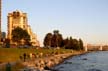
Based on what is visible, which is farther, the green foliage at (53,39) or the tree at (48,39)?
the tree at (48,39)

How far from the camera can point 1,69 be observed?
3177 cm

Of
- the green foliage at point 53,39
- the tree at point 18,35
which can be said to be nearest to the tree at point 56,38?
the green foliage at point 53,39

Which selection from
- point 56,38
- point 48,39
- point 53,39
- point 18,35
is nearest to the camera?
point 18,35

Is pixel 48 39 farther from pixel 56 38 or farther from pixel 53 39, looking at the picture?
pixel 56 38

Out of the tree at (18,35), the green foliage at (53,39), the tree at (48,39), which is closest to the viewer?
the tree at (18,35)

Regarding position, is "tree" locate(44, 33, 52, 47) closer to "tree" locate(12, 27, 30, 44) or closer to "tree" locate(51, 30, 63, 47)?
"tree" locate(51, 30, 63, 47)

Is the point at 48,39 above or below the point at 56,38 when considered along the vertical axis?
below

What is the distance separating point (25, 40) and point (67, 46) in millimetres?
30847

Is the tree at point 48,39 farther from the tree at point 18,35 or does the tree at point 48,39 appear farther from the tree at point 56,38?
the tree at point 18,35

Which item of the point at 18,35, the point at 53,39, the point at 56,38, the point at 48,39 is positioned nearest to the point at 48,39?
the point at 48,39

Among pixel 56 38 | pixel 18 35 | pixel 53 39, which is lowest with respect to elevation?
pixel 53 39

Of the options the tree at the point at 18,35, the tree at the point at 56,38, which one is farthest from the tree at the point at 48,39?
the tree at the point at 18,35

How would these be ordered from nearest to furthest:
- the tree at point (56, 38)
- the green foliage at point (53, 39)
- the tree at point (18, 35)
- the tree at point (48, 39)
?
the tree at point (18, 35) → the tree at point (56, 38) → the green foliage at point (53, 39) → the tree at point (48, 39)

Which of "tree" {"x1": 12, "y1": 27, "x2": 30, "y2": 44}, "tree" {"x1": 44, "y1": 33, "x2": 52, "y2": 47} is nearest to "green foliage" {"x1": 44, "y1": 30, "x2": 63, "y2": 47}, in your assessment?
"tree" {"x1": 44, "y1": 33, "x2": 52, "y2": 47}
